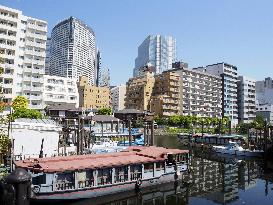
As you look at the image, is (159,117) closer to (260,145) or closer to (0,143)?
(260,145)

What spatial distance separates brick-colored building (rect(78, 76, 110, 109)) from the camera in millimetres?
136000

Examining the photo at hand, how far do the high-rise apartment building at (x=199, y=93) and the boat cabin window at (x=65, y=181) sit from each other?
117987 mm

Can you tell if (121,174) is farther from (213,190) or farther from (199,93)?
(199,93)

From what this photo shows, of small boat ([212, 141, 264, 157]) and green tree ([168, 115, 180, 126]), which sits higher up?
green tree ([168, 115, 180, 126])

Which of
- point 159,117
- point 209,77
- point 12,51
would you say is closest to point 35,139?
point 12,51

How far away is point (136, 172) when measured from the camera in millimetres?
32781

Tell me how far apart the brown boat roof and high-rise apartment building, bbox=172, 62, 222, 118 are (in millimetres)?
108897

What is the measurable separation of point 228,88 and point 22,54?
108696mm

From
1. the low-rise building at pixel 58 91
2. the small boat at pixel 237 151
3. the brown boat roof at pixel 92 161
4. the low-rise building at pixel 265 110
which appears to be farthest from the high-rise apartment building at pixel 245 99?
the brown boat roof at pixel 92 161

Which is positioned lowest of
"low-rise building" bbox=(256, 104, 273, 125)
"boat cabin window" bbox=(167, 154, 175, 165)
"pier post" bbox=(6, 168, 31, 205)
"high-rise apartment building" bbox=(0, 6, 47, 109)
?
"boat cabin window" bbox=(167, 154, 175, 165)

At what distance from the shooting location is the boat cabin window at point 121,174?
31.1 meters

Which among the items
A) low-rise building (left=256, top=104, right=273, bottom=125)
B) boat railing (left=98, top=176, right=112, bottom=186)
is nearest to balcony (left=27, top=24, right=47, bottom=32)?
boat railing (left=98, top=176, right=112, bottom=186)

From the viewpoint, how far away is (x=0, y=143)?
637 inches

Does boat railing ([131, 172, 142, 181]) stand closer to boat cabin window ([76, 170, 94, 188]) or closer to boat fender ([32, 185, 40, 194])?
boat cabin window ([76, 170, 94, 188])
